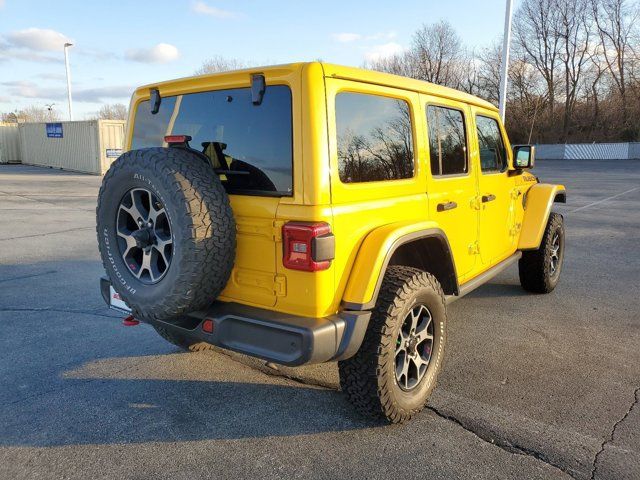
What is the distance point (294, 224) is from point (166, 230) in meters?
0.71

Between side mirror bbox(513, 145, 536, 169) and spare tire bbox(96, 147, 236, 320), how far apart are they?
→ 3.05 m

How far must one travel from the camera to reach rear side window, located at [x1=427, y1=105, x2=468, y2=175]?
3270 mm

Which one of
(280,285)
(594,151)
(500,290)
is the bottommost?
(500,290)

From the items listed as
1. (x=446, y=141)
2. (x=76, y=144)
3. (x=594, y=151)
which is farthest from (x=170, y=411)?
(x=594, y=151)

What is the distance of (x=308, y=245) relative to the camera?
2346 millimetres

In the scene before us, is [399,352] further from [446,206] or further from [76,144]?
[76,144]

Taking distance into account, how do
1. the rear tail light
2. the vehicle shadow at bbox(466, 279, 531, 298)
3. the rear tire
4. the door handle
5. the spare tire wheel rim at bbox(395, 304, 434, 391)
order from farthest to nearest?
the vehicle shadow at bbox(466, 279, 531, 298) → the rear tire → the door handle → the spare tire wheel rim at bbox(395, 304, 434, 391) → the rear tail light

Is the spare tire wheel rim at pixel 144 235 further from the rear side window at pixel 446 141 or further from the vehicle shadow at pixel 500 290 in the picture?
the vehicle shadow at pixel 500 290

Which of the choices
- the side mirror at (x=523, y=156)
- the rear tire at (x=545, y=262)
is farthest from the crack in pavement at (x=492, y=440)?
the rear tire at (x=545, y=262)

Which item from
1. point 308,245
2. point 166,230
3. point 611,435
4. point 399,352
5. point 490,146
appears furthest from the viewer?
point 490,146

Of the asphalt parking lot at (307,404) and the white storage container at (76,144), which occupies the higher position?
the white storage container at (76,144)

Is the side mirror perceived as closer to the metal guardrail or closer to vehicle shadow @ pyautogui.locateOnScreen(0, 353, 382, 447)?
vehicle shadow @ pyautogui.locateOnScreen(0, 353, 382, 447)

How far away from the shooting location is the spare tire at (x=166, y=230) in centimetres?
236

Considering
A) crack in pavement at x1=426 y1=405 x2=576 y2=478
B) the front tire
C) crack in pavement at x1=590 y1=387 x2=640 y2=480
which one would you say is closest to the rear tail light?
the front tire
